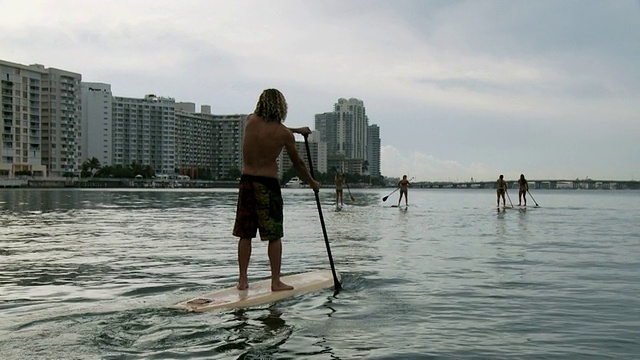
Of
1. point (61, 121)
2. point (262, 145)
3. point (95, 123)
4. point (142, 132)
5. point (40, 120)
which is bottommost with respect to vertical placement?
point (262, 145)

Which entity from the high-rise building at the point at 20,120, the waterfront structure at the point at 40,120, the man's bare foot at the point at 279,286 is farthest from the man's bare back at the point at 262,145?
the waterfront structure at the point at 40,120

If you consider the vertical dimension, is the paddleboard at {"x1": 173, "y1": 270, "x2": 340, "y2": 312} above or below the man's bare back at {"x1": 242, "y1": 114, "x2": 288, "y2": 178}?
below

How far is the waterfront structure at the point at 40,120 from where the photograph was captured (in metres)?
129

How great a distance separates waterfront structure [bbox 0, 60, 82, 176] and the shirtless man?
432 ft

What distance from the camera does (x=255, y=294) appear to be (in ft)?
19.6

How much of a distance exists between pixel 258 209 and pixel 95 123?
17656 centimetres

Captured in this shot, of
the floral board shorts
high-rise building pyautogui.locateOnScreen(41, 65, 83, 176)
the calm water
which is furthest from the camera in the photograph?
high-rise building pyautogui.locateOnScreen(41, 65, 83, 176)

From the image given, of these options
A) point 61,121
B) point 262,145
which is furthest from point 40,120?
point 262,145

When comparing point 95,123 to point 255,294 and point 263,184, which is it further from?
point 255,294

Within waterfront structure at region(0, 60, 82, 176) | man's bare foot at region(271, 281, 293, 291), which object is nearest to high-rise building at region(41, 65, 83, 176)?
waterfront structure at region(0, 60, 82, 176)

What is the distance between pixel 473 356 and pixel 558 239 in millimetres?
9628

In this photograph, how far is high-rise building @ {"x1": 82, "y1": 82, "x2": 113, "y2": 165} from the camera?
Result: 16912cm

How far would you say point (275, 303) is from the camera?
5.90 meters

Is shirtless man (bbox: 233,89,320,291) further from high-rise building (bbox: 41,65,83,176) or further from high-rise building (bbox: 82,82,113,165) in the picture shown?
high-rise building (bbox: 82,82,113,165)
